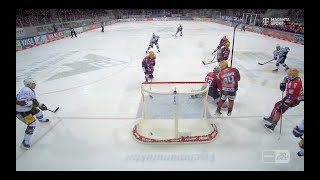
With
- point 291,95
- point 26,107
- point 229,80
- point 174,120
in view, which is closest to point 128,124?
point 174,120

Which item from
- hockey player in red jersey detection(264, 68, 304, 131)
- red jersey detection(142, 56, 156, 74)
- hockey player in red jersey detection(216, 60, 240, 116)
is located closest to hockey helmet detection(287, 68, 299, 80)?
hockey player in red jersey detection(264, 68, 304, 131)

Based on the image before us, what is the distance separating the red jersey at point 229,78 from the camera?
164 inches

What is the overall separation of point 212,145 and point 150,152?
96cm

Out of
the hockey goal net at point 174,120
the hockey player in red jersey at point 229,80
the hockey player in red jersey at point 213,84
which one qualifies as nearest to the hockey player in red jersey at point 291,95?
the hockey player in red jersey at point 229,80

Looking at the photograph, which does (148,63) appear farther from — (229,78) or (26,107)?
(26,107)

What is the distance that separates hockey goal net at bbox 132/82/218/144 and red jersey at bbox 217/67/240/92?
331 mm

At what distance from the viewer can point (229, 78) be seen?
4.18 metres

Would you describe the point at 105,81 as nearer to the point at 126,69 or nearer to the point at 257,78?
the point at 126,69

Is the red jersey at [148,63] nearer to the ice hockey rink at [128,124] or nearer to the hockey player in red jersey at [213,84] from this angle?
the ice hockey rink at [128,124]

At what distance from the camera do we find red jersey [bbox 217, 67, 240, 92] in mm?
4156

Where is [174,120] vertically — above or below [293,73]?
below

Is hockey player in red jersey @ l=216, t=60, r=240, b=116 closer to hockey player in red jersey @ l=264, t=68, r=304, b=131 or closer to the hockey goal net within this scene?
the hockey goal net

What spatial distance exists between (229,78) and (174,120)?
123 cm
